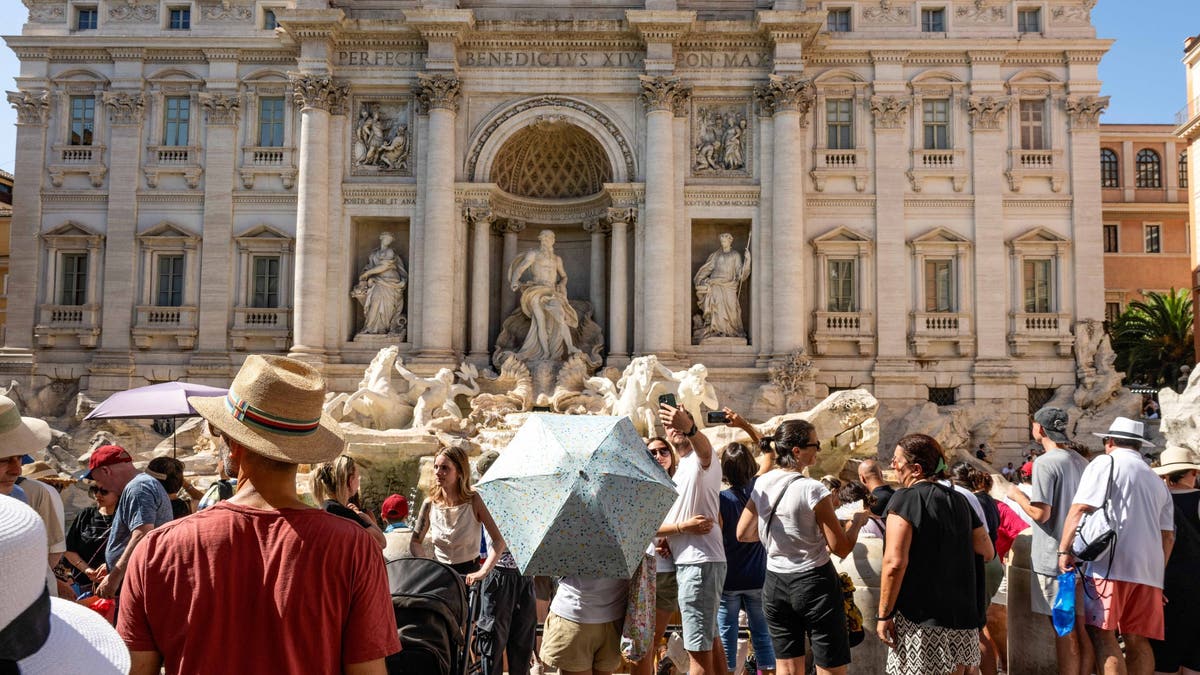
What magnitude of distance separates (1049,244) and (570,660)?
78.3 ft

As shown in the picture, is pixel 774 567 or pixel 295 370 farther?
pixel 774 567

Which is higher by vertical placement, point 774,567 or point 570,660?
point 774,567

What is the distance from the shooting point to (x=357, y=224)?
2605 cm

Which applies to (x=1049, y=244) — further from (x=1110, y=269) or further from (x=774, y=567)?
(x=774, y=567)

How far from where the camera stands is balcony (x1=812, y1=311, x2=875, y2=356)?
1020 inches

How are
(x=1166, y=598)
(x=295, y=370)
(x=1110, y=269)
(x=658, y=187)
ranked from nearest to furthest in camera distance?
(x=295, y=370), (x=1166, y=598), (x=658, y=187), (x=1110, y=269)

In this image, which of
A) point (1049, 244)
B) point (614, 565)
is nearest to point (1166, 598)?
point (614, 565)

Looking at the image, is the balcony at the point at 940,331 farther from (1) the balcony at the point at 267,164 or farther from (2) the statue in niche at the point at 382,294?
(1) the balcony at the point at 267,164

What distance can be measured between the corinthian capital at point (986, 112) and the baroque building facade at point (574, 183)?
0.47 feet

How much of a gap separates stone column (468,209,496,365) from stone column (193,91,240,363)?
6.83m

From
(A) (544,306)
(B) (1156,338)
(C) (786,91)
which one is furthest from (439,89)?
(B) (1156,338)

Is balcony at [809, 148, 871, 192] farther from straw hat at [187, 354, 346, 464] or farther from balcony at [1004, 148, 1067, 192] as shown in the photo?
straw hat at [187, 354, 346, 464]

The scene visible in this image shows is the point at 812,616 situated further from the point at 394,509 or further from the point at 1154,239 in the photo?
the point at 1154,239

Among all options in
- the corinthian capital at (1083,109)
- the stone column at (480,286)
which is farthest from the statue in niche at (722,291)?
the corinthian capital at (1083,109)
